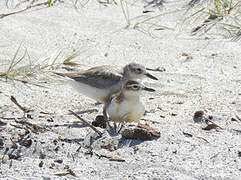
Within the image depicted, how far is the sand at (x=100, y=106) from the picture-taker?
11.6 ft

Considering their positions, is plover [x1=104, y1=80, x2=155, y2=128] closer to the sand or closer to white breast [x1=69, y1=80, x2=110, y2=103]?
the sand

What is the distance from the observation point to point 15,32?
21.1ft

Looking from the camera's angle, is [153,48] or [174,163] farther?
[153,48]

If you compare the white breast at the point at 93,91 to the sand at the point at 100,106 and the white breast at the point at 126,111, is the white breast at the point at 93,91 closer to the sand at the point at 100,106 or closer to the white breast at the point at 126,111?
the sand at the point at 100,106

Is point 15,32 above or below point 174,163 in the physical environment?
above

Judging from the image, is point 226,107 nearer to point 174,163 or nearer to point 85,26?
point 174,163

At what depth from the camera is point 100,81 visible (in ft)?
16.9

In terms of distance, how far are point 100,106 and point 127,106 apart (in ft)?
2.57

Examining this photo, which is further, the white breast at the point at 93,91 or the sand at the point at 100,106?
the white breast at the point at 93,91

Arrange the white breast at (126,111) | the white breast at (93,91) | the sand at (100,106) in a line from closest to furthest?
the sand at (100,106) < the white breast at (126,111) < the white breast at (93,91)

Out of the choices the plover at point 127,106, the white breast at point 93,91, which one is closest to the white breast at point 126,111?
the plover at point 127,106

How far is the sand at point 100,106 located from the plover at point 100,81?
0.55 ft

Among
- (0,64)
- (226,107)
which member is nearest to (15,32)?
(0,64)

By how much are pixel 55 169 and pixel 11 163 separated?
0.31 metres
